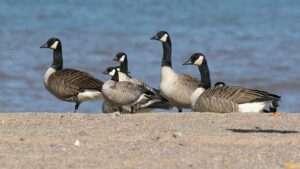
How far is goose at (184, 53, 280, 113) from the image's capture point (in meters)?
14.9

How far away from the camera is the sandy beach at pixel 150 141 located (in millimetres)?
9406

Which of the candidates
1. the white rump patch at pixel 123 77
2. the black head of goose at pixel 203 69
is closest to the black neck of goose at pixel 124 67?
the white rump patch at pixel 123 77

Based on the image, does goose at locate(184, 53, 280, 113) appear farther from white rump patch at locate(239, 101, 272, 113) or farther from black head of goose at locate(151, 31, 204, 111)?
black head of goose at locate(151, 31, 204, 111)

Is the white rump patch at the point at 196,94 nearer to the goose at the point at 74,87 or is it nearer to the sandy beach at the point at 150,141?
the goose at the point at 74,87

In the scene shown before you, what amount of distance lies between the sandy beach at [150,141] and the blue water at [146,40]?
394 cm

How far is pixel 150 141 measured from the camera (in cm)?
1060

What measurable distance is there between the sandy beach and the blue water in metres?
3.94

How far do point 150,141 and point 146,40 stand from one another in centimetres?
1411

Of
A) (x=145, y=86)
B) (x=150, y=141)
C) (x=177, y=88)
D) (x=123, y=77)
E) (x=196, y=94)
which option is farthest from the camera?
(x=123, y=77)

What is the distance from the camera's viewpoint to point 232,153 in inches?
390

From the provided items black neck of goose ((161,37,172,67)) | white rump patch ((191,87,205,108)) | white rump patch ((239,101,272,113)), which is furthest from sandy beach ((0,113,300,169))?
black neck of goose ((161,37,172,67))

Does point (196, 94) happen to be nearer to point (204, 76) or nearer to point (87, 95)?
point (204, 76)

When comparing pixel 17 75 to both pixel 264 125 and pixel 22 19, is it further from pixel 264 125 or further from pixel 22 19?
pixel 22 19

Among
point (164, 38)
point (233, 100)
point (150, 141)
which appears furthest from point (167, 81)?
point (150, 141)
